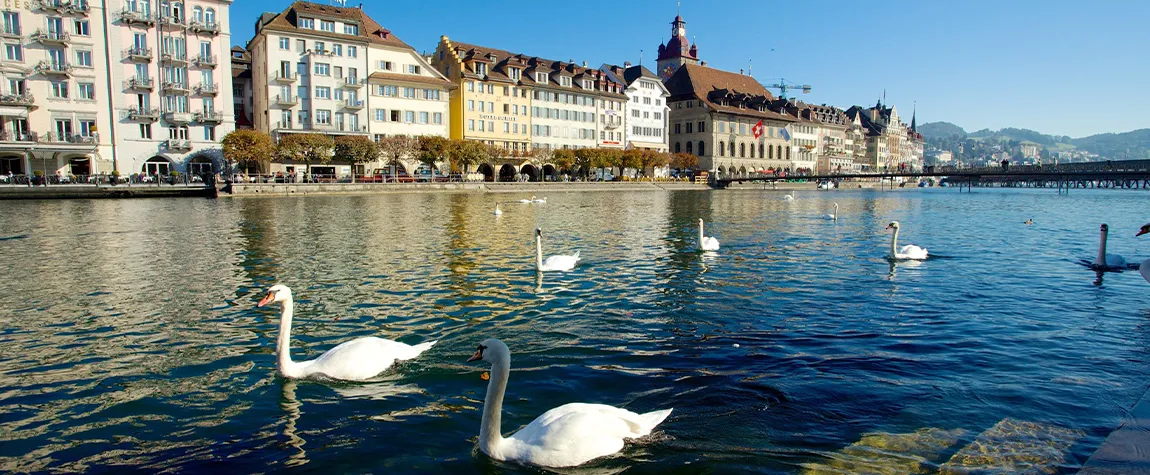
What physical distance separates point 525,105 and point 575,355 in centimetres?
7871

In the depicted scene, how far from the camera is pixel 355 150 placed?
61594 mm

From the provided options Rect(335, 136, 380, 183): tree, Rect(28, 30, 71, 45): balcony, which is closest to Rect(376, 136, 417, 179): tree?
Rect(335, 136, 380, 183): tree

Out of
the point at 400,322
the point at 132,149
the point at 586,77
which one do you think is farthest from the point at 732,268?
the point at 586,77

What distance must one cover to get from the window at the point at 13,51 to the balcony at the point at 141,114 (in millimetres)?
7940

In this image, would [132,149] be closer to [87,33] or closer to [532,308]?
[87,33]

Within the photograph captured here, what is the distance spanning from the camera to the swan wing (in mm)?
5551

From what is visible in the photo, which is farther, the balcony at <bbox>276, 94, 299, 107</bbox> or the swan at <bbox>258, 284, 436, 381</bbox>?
the balcony at <bbox>276, 94, 299, 107</bbox>

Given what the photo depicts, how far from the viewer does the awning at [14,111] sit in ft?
177

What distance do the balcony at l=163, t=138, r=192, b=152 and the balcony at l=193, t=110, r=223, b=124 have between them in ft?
7.06

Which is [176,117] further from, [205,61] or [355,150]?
[355,150]

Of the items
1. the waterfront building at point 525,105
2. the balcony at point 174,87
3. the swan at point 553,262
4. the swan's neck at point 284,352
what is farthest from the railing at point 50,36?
the swan's neck at point 284,352

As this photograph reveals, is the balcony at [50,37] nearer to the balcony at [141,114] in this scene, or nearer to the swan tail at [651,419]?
the balcony at [141,114]

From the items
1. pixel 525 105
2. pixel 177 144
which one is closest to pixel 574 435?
pixel 177 144

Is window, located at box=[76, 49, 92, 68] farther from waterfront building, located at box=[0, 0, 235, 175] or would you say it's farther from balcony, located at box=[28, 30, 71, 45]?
balcony, located at box=[28, 30, 71, 45]
